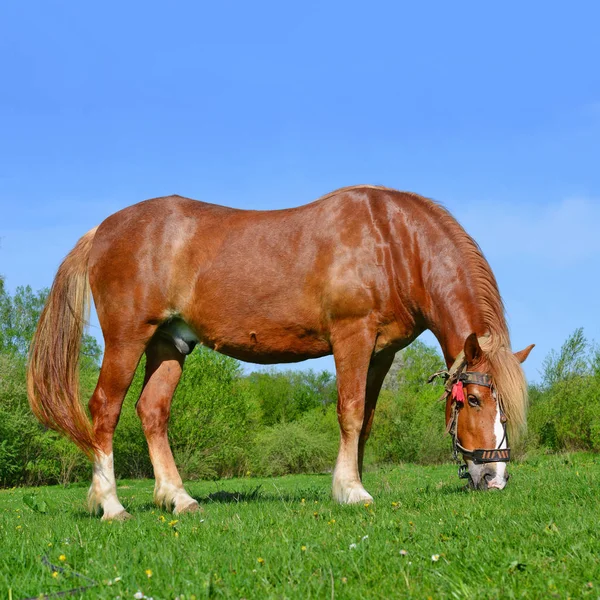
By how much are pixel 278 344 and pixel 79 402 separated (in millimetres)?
2023

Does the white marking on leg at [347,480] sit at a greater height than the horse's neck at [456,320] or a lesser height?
lesser

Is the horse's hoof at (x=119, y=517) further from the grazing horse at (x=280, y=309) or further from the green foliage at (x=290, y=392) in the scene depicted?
the green foliage at (x=290, y=392)

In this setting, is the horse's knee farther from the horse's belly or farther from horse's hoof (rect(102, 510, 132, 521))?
horse's hoof (rect(102, 510, 132, 521))

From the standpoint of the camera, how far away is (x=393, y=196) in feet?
22.2

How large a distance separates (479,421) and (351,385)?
1.16 meters

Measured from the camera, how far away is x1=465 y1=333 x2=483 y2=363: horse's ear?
5.68m

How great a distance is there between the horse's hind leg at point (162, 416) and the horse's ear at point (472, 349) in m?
2.83

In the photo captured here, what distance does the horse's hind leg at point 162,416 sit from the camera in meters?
6.48

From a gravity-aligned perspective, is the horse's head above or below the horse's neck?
below

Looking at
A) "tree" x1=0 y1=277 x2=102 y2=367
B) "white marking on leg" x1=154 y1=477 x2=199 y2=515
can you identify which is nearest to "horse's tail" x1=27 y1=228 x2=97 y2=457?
"white marking on leg" x1=154 y1=477 x2=199 y2=515

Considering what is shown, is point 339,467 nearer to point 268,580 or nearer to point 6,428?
point 268,580

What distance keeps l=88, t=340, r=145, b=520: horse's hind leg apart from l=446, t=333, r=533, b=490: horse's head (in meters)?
3.10

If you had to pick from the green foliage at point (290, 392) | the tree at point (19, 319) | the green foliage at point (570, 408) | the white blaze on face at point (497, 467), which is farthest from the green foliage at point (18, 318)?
the white blaze on face at point (497, 467)

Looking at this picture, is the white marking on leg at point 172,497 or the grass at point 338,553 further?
the white marking on leg at point 172,497
